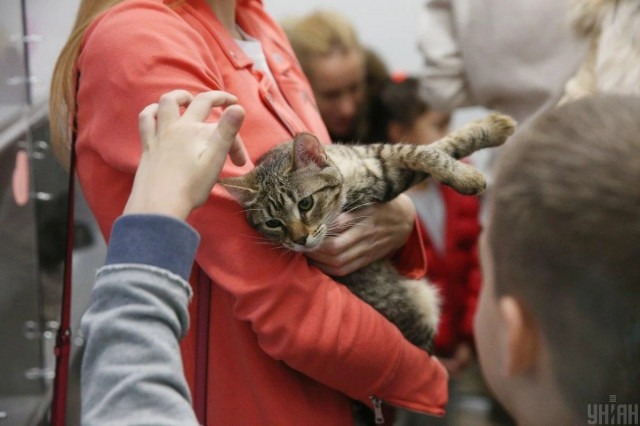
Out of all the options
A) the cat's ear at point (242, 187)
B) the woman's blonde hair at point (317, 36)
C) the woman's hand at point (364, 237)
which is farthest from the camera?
the woman's blonde hair at point (317, 36)

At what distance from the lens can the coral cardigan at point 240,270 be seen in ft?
3.06

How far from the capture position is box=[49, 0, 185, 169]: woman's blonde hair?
41.4 inches

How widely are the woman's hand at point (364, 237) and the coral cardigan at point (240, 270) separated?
0.09 metres

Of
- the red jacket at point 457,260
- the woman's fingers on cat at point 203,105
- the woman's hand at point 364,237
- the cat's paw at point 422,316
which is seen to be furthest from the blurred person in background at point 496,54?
the woman's fingers on cat at point 203,105

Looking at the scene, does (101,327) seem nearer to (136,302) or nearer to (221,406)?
(136,302)

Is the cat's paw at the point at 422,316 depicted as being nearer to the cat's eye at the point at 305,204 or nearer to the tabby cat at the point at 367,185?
the tabby cat at the point at 367,185

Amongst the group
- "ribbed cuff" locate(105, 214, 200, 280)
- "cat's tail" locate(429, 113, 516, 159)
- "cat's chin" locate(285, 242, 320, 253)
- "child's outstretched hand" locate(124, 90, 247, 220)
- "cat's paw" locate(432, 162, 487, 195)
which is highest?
"child's outstretched hand" locate(124, 90, 247, 220)

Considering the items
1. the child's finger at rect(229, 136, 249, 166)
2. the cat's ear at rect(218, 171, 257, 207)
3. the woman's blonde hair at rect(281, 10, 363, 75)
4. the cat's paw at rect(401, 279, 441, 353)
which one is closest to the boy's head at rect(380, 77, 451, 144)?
the woman's blonde hair at rect(281, 10, 363, 75)

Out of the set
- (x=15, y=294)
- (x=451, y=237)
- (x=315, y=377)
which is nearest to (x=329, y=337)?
(x=315, y=377)

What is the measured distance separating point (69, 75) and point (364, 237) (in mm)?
487

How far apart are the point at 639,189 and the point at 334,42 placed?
5.58ft

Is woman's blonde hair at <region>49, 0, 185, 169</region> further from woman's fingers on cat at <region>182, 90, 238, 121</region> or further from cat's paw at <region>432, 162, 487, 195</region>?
cat's paw at <region>432, 162, 487, 195</region>

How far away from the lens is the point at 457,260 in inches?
88.7

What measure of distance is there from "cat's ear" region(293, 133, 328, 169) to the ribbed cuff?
0.40m
